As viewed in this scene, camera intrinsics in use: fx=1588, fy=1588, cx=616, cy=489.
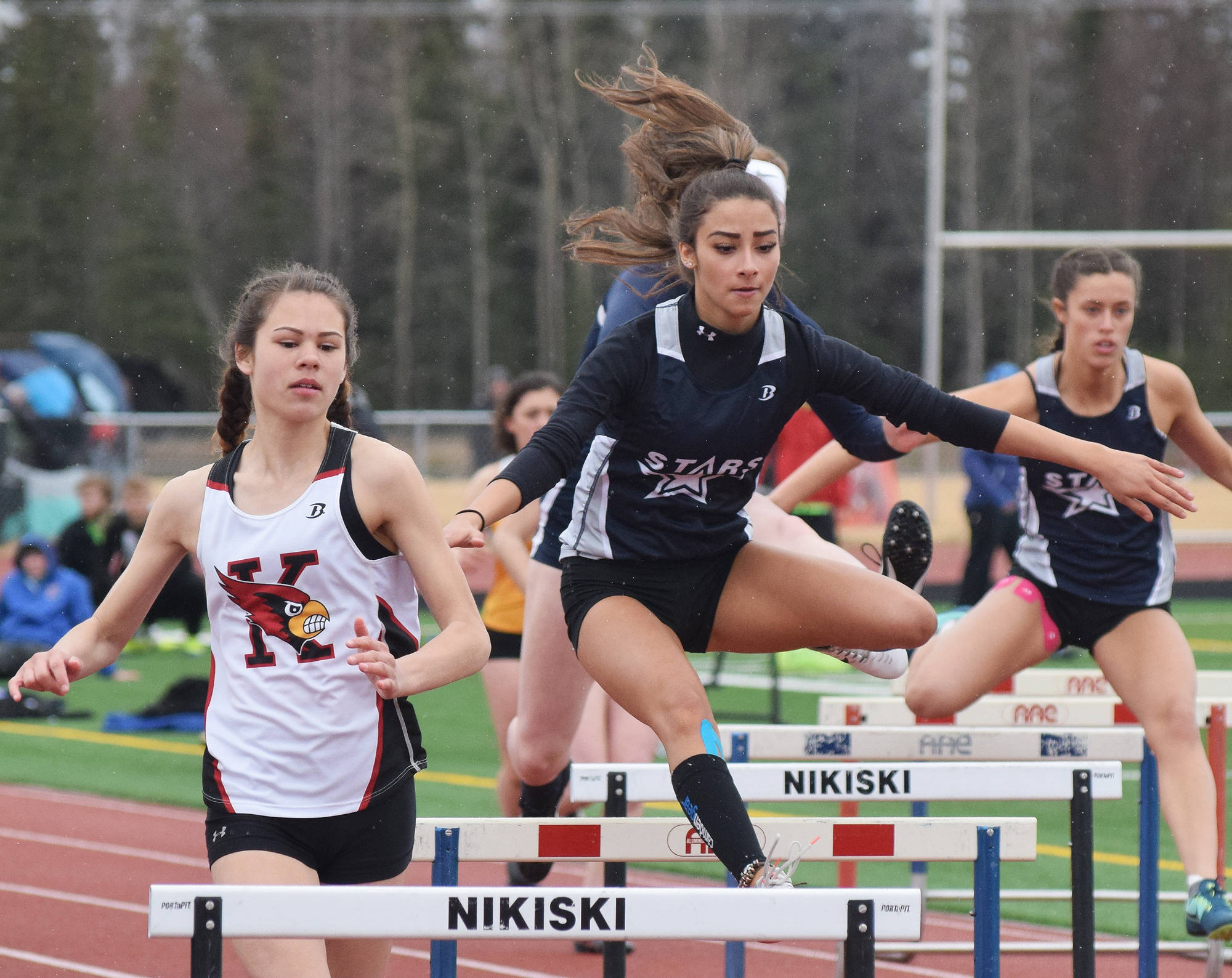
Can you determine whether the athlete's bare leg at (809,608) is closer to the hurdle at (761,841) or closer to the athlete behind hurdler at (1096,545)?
the hurdle at (761,841)

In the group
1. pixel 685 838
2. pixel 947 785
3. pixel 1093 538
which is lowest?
pixel 685 838

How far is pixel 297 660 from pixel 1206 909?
2489mm

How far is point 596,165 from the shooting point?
96.6ft

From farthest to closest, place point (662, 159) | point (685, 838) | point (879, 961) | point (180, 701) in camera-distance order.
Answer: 1. point (180, 701)
2. point (879, 961)
3. point (662, 159)
4. point (685, 838)

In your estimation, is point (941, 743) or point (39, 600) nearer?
point (941, 743)

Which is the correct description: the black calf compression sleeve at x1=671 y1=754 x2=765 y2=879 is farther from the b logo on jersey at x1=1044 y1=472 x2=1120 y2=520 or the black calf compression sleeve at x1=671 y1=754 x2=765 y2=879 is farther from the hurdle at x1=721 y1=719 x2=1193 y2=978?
the b logo on jersey at x1=1044 y1=472 x2=1120 y2=520

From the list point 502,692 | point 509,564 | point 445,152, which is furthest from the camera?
point 445,152

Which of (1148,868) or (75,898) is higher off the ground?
(1148,868)

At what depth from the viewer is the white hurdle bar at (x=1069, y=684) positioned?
5645 mm

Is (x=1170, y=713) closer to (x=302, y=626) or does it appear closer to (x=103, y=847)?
(x=302, y=626)

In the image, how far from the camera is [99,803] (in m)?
7.68

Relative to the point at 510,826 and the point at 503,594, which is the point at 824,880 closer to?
the point at 503,594

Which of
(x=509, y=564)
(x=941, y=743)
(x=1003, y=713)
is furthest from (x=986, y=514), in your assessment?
(x=941, y=743)

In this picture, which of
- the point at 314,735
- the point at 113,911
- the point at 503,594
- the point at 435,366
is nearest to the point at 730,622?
the point at 314,735
